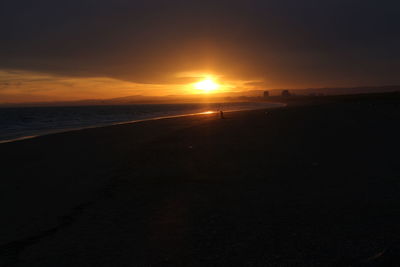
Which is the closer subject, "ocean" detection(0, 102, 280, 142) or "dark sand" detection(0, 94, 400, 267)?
"dark sand" detection(0, 94, 400, 267)

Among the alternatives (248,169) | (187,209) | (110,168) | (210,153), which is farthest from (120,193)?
(210,153)

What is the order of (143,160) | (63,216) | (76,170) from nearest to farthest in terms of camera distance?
(63,216) < (76,170) < (143,160)

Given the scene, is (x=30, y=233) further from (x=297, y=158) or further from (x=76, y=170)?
(x=297, y=158)

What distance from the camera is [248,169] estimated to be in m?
9.73

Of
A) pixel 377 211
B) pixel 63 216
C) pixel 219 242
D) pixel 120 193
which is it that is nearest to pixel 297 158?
pixel 377 211

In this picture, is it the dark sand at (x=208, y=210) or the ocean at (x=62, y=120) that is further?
the ocean at (x=62, y=120)

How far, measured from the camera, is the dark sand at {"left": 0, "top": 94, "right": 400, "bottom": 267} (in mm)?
4430

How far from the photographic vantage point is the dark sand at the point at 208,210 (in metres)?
4.43

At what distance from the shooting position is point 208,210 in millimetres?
6277

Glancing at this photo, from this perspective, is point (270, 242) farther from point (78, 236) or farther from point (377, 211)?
point (78, 236)

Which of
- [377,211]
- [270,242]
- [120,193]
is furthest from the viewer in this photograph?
[120,193]

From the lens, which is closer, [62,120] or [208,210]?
[208,210]

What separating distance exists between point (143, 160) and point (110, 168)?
1.44m

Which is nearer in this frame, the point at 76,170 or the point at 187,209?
the point at 187,209
